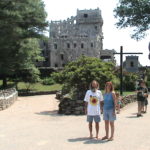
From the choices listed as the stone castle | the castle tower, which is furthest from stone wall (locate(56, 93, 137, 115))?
the castle tower

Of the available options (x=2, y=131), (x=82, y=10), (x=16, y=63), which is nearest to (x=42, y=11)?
(x=16, y=63)

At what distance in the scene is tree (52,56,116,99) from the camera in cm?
2056

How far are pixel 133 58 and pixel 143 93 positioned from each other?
554 centimetres

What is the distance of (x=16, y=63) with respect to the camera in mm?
42562

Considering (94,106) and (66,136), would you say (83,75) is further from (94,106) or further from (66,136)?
(94,106)

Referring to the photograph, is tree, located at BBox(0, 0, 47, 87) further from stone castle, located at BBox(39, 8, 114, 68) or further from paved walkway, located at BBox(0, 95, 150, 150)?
stone castle, located at BBox(39, 8, 114, 68)

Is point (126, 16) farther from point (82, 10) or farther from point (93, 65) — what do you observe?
point (82, 10)

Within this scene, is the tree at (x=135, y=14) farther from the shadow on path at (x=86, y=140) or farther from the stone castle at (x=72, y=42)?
the stone castle at (x=72, y=42)

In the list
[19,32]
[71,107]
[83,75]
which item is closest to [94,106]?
[71,107]

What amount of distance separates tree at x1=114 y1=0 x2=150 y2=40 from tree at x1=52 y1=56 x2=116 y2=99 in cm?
2168

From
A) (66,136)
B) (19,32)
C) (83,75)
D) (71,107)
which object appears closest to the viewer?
(66,136)

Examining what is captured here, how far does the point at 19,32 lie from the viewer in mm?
38625

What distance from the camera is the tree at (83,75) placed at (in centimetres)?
2056

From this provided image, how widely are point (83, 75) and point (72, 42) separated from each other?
9062 cm
